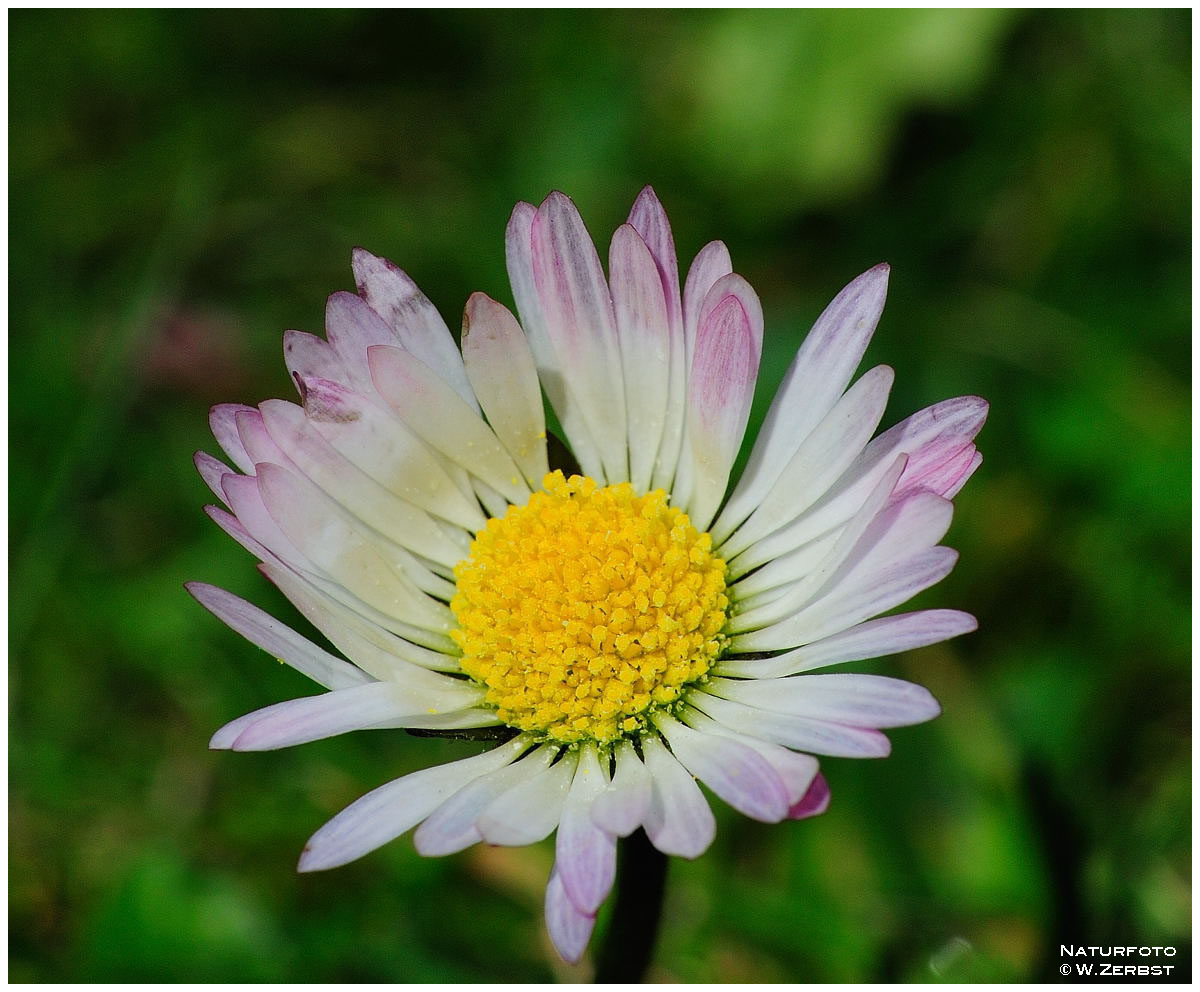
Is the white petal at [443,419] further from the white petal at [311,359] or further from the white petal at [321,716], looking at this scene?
the white petal at [321,716]

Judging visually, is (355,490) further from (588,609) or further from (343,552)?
(588,609)

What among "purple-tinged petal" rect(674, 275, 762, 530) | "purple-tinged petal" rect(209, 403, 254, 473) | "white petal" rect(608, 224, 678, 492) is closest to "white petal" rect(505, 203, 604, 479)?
"white petal" rect(608, 224, 678, 492)

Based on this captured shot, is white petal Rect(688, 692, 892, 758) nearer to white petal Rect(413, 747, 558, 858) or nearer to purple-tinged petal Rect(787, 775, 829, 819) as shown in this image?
purple-tinged petal Rect(787, 775, 829, 819)

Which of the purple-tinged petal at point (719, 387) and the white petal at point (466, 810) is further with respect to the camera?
the purple-tinged petal at point (719, 387)

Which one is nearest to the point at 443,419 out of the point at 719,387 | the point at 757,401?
the point at 719,387

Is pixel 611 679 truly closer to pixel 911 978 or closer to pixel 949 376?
pixel 911 978

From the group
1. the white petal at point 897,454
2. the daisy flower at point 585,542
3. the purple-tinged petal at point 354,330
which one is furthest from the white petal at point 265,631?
the white petal at point 897,454
